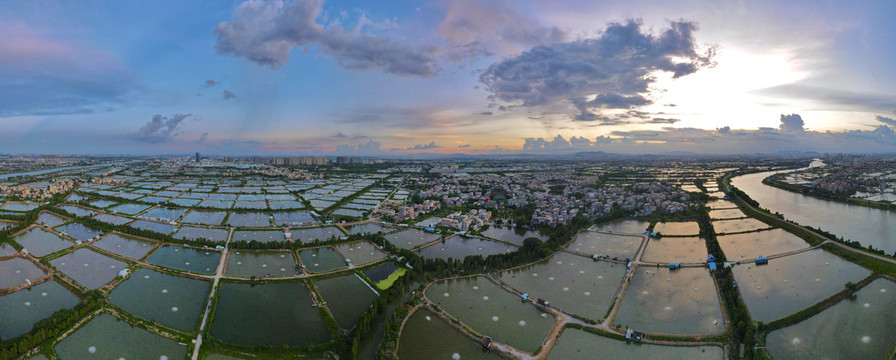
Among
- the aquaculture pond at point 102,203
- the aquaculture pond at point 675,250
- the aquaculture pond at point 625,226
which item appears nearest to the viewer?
the aquaculture pond at point 675,250

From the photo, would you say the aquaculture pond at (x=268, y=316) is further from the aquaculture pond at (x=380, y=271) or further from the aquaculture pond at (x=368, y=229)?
the aquaculture pond at (x=368, y=229)

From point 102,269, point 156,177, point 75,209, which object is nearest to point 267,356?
point 102,269

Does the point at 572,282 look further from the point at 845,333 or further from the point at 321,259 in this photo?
the point at 321,259

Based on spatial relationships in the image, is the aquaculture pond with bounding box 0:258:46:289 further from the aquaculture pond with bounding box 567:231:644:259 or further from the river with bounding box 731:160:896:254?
the river with bounding box 731:160:896:254

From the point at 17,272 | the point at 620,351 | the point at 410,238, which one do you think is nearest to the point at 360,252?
the point at 410,238

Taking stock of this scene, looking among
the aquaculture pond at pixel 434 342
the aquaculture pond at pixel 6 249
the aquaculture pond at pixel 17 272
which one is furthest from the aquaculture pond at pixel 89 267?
the aquaculture pond at pixel 434 342

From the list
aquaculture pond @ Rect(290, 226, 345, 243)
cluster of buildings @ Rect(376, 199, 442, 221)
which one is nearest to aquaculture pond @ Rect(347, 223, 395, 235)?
aquaculture pond @ Rect(290, 226, 345, 243)
